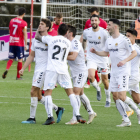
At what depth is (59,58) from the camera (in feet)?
24.6

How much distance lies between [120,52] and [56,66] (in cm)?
125

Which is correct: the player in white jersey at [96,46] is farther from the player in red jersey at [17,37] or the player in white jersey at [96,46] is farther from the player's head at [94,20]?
the player in red jersey at [17,37]

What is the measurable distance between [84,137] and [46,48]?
197cm

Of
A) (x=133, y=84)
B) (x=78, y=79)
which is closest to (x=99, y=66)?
(x=133, y=84)

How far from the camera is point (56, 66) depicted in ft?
24.6

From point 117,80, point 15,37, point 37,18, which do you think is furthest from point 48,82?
point 37,18

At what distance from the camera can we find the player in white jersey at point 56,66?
7477 mm

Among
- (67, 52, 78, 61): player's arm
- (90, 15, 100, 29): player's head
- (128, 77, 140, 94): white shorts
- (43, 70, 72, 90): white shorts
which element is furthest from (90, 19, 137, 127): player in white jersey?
(90, 15, 100, 29): player's head

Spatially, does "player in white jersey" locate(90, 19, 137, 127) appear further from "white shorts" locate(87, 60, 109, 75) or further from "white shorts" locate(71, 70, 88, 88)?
"white shorts" locate(87, 60, 109, 75)

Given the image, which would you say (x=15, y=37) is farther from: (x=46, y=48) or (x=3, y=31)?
(x=46, y=48)

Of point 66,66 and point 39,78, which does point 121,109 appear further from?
point 39,78

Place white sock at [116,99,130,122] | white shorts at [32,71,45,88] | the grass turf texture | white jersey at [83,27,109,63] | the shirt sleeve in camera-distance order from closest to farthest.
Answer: the grass turf texture → the shirt sleeve → white sock at [116,99,130,122] → white shorts at [32,71,45,88] → white jersey at [83,27,109,63]

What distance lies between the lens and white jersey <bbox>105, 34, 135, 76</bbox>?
25.7 ft

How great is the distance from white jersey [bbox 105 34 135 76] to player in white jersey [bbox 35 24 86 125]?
2.95 ft
